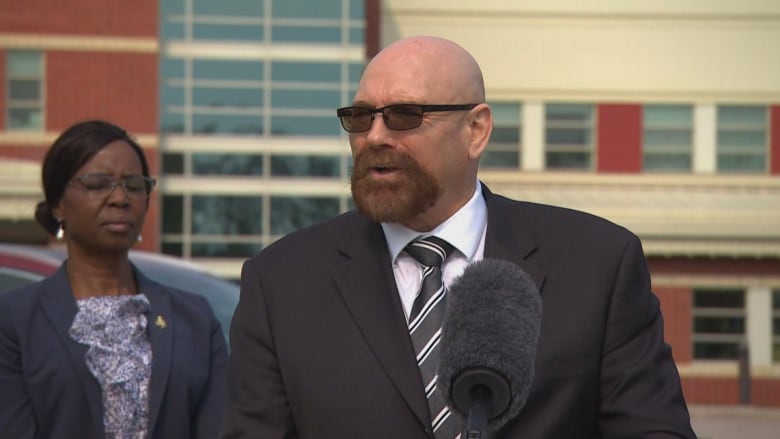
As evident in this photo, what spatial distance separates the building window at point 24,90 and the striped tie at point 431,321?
3235cm

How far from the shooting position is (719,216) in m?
36.5

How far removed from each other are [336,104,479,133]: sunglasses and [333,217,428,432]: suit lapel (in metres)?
0.30

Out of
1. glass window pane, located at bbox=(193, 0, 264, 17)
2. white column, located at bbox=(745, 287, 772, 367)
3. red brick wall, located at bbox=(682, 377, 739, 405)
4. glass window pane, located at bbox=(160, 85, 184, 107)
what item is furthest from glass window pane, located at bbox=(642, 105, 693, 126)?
glass window pane, located at bbox=(160, 85, 184, 107)

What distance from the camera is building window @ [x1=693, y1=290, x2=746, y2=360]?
117 ft

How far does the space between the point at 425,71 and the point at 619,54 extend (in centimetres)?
3491

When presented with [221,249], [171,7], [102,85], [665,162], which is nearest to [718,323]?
[665,162]

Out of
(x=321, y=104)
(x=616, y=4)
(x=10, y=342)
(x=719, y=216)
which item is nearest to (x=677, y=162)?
(x=719, y=216)

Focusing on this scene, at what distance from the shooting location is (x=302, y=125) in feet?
114

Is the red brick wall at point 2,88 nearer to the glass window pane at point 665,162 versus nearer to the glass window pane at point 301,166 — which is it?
the glass window pane at point 301,166

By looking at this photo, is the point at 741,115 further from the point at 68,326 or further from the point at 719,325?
the point at 68,326

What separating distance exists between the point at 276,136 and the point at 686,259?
10820mm

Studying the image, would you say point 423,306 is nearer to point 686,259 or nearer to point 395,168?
point 395,168

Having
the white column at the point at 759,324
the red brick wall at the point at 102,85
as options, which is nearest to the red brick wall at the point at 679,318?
the white column at the point at 759,324

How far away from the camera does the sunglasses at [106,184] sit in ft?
14.7
